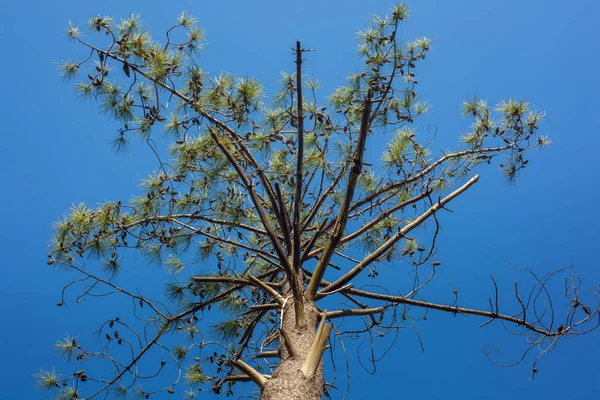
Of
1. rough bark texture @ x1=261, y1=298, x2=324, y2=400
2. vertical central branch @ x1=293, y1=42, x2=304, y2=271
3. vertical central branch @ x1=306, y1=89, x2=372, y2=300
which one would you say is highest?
vertical central branch @ x1=293, y1=42, x2=304, y2=271

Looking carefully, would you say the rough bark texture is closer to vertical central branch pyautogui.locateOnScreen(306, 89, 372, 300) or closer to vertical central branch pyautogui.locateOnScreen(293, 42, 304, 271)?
vertical central branch pyautogui.locateOnScreen(306, 89, 372, 300)

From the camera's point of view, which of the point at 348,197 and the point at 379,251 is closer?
the point at 348,197

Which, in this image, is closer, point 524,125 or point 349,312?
point 349,312

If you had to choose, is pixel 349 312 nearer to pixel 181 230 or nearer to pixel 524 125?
pixel 181 230

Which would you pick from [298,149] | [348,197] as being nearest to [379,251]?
[348,197]

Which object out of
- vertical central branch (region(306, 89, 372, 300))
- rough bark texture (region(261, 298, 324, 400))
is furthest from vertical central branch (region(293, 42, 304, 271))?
rough bark texture (region(261, 298, 324, 400))

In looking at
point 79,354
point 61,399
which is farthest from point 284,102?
point 61,399

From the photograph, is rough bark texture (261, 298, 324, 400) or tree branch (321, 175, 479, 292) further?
tree branch (321, 175, 479, 292)

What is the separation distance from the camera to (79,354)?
120 inches

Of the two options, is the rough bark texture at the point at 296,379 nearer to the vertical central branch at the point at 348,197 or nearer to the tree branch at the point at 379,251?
the vertical central branch at the point at 348,197

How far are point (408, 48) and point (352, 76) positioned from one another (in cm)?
63

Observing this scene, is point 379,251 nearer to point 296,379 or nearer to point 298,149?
point 298,149

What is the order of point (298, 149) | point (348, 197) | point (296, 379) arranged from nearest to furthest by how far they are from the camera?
point (296, 379)
point (348, 197)
point (298, 149)

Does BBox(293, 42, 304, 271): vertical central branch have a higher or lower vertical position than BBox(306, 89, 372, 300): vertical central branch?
higher
